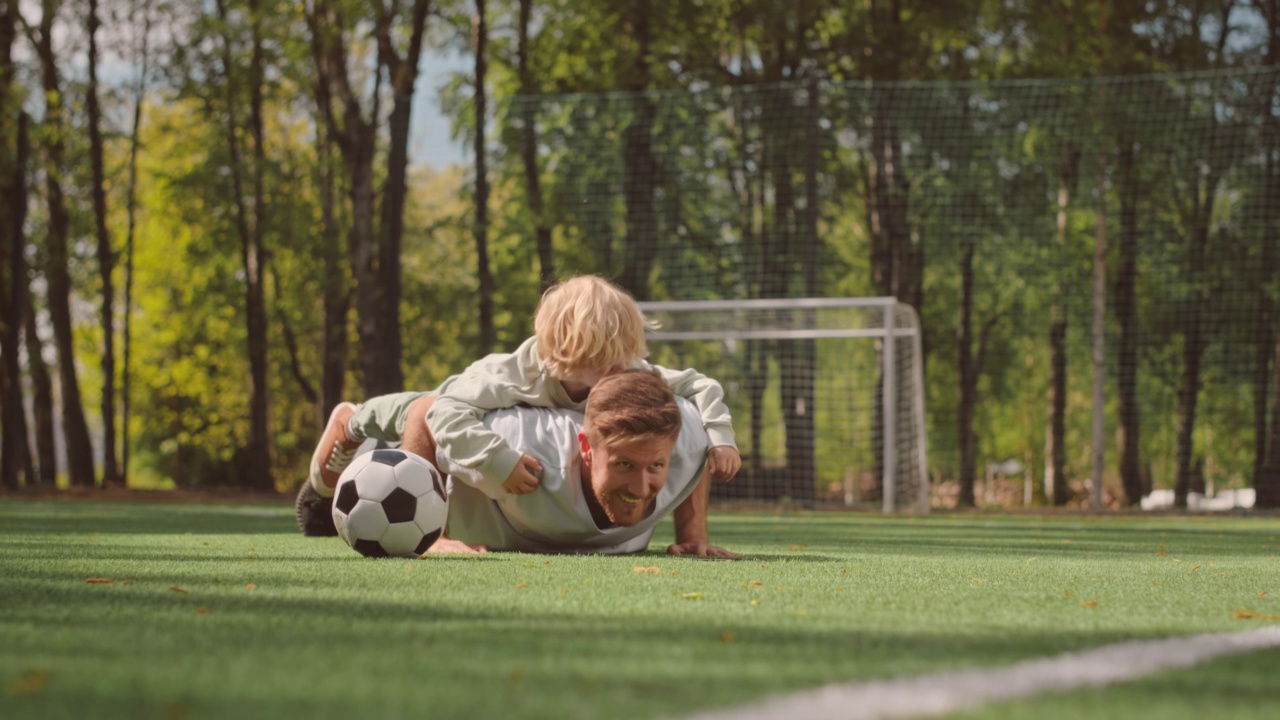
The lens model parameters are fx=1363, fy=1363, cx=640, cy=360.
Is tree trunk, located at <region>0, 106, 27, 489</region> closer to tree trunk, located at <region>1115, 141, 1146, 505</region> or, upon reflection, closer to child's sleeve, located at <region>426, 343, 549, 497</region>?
child's sleeve, located at <region>426, 343, 549, 497</region>

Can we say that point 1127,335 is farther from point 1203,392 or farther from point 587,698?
point 587,698

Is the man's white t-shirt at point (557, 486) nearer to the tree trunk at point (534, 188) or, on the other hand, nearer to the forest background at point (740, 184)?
the forest background at point (740, 184)

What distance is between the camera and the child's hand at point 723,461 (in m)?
4.88

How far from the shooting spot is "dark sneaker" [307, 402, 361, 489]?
5738mm

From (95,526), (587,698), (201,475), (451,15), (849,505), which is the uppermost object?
(451,15)

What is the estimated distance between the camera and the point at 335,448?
5.78 m

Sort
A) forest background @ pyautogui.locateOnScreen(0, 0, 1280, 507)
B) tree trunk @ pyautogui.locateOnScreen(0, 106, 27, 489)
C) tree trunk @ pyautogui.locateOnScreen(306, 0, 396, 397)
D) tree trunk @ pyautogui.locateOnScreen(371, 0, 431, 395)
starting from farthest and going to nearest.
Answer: forest background @ pyautogui.locateOnScreen(0, 0, 1280, 507) < tree trunk @ pyautogui.locateOnScreen(0, 106, 27, 489) < tree trunk @ pyautogui.locateOnScreen(306, 0, 396, 397) < tree trunk @ pyautogui.locateOnScreen(371, 0, 431, 395)

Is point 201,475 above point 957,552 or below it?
below

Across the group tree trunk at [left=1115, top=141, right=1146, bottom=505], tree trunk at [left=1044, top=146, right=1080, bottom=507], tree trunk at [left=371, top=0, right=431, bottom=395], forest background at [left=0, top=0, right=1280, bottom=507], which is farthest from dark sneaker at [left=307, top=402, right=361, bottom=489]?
tree trunk at [left=1115, top=141, right=1146, bottom=505]

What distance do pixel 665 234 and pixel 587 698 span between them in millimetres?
16929

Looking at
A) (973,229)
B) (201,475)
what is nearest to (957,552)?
(973,229)

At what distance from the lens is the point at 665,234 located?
18656 millimetres

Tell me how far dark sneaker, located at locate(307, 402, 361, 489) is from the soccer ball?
2.79ft

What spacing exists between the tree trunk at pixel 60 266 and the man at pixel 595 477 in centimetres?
1729
